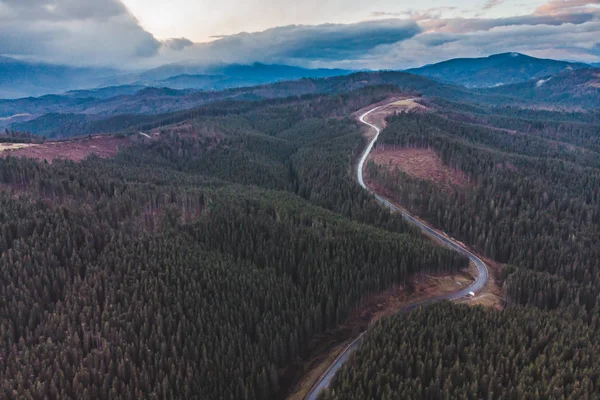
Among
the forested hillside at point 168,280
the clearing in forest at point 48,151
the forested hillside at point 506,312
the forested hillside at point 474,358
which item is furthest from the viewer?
the clearing in forest at point 48,151

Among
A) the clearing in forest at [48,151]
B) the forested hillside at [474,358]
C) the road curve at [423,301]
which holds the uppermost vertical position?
the clearing in forest at [48,151]

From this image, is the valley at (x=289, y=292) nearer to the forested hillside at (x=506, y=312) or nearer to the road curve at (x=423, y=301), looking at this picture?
the forested hillside at (x=506, y=312)

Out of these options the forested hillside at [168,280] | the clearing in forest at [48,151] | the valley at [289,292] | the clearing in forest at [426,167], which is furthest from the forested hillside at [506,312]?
the clearing in forest at [48,151]

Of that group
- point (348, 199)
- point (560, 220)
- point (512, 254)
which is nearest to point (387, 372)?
point (512, 254)

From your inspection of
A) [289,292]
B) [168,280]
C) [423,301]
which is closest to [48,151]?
[168,280]

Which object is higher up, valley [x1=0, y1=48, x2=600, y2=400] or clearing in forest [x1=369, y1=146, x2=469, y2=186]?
clearing in forest [x1=369, y1=146, x2=469, y2=186]

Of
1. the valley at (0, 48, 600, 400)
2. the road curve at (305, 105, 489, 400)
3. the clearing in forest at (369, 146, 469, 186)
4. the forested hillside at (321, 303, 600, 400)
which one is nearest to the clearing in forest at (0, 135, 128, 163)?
the valley at (0, 48, 600, 400)

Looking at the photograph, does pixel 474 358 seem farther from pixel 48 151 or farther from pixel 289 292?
pixel 48 151

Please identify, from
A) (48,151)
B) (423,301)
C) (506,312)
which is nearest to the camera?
(506,312)

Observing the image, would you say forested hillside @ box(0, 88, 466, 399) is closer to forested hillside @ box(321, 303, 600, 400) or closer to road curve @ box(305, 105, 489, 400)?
road curve @ box(305, 105, 489, 400)
